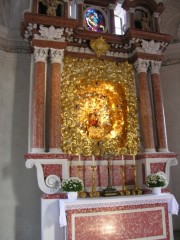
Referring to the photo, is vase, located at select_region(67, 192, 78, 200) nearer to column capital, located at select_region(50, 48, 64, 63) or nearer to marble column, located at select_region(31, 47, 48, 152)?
marble column, located at select_region(31, 47, 48, 152)

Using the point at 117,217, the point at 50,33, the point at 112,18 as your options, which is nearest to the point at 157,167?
the point at 117,217

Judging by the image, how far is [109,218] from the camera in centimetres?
474

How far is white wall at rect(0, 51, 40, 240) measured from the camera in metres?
Result: 5.89

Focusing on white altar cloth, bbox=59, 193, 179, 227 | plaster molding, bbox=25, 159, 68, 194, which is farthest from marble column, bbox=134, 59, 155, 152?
plaster molding, bbox=25, 159, 68, 194

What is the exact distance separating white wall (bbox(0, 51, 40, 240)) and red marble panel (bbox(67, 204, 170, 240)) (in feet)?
5.87

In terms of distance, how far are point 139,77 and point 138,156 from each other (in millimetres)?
1826

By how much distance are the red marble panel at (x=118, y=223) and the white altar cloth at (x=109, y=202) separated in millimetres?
74

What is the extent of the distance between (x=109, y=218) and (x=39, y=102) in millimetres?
2564

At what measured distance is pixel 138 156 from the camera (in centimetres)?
609

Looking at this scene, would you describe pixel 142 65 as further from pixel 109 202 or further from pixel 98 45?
pixel 109 202

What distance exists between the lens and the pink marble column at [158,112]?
6082 mm

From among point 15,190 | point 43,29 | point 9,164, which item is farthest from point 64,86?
point 15,190

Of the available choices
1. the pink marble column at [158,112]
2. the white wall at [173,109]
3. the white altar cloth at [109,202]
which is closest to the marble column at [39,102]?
the white altar cloth at [109,202]

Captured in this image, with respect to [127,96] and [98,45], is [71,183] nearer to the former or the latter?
[127,96]
